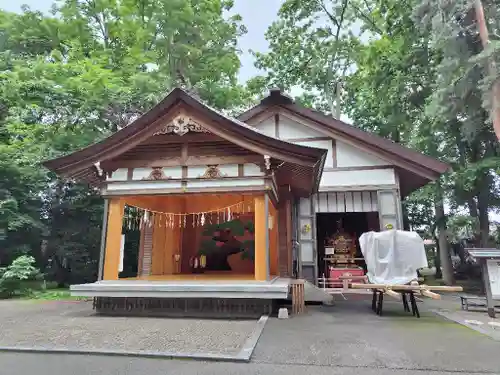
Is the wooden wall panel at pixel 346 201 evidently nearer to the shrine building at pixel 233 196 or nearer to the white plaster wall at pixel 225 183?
the shrine building at pixel 233 196

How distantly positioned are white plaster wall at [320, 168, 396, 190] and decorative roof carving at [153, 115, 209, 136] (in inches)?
190

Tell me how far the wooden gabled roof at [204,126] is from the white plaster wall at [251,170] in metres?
0.37

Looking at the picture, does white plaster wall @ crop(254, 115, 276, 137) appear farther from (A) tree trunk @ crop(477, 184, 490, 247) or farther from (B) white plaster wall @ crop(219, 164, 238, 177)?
(A) tree trunk @ crop(477, 184, 490, 247)

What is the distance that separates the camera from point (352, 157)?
10773 millimetres

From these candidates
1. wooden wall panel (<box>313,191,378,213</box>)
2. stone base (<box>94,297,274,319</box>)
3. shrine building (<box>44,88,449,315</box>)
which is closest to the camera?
stone base (<box>94,297,274,319</box>)

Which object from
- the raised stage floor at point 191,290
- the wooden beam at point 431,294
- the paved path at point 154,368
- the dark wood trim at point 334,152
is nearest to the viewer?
the paved path at point 154,368

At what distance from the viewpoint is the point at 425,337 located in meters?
5.08

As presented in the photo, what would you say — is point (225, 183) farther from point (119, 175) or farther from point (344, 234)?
point (344, 234)

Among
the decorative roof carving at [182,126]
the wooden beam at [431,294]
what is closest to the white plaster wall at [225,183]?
the decorative roof carving at [182,126]

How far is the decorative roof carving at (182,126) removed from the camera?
24.4 ft

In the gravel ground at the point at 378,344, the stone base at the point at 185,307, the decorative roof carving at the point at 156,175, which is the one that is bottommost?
→ the gravel ground at the point at 378,344

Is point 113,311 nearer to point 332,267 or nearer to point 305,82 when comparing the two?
point 332,267

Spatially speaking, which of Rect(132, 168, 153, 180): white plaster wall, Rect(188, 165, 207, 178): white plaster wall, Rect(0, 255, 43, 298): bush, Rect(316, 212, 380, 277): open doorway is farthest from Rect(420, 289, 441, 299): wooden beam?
Rect(0, 255, 43, 298): bush

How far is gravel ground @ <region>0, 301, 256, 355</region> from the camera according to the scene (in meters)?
4.50
